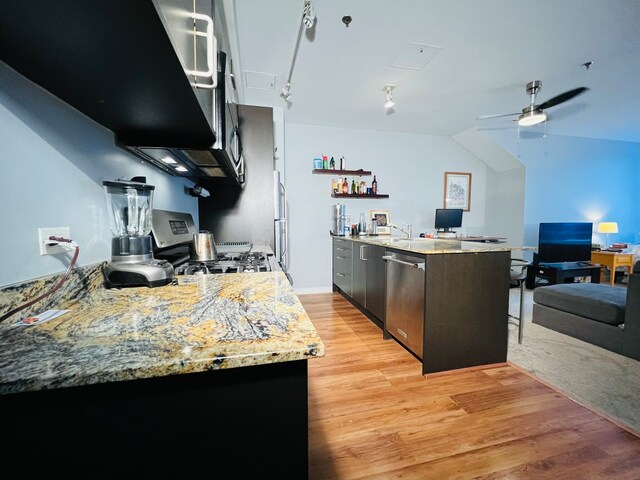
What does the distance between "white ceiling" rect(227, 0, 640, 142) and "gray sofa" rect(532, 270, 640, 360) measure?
1.92 m

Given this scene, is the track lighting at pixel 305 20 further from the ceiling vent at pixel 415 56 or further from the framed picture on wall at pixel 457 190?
the framed picture on wall at pixel 457 190

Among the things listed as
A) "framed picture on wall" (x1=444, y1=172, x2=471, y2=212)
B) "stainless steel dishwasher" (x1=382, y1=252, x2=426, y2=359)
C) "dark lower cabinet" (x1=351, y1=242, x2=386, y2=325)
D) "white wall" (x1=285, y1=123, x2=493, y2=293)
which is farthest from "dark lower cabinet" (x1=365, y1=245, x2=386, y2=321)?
"framed picture on wall" (x1=444, y1=172, x2=471, y2=212)

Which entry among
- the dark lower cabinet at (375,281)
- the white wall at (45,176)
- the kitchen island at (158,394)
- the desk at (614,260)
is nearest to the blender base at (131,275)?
the white wall at (45,176)

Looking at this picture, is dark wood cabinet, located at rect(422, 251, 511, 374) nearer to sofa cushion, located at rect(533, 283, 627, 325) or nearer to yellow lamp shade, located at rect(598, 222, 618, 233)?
sofa cushion, located at rect(533, 283, 627, 325)

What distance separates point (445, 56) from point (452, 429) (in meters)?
2.91

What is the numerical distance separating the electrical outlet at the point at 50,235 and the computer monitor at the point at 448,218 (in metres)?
4.51

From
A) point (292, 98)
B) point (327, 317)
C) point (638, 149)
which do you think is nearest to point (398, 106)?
point (292, 98)

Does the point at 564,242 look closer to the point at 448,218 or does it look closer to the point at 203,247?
the point at 448,218

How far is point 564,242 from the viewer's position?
421 cm

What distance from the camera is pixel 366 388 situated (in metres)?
1.69

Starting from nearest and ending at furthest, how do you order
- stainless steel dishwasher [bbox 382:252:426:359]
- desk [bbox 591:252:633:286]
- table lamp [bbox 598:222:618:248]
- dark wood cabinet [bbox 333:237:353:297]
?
stainless steel dishwasher [bbox 382:252:426:359] < dark wood cabinet [bbox 333:237:353:297] < desk [bbox 591:252:633:286] < table lamp [bbox 598:222:618:248]

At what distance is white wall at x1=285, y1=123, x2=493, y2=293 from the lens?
396cm

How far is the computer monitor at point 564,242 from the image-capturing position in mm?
4160

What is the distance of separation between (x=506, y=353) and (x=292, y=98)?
341 centimetres
